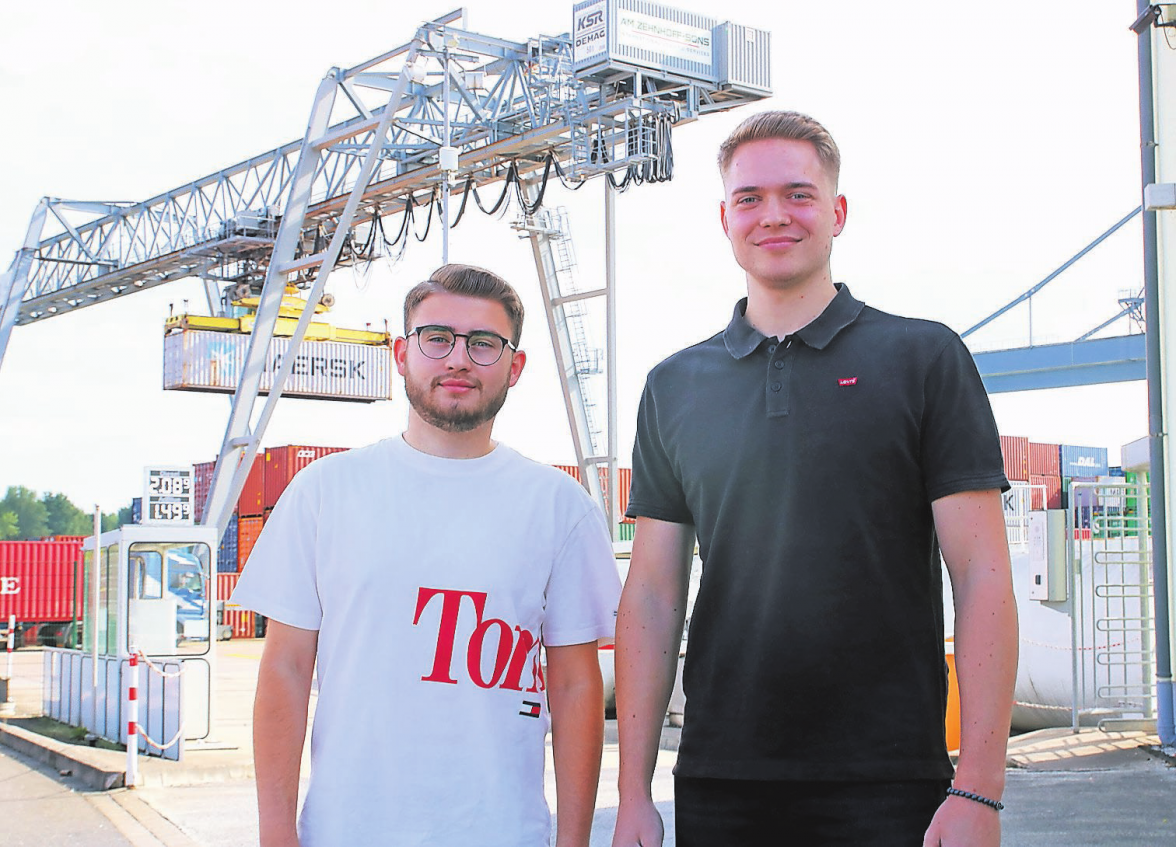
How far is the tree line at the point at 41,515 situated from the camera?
133375 mm

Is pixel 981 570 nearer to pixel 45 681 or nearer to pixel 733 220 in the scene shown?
Answer: pixel 733 220

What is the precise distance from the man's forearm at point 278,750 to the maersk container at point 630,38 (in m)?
17.5

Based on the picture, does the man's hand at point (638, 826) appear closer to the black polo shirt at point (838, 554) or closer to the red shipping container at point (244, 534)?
the black polo shirt at point (838, 554)

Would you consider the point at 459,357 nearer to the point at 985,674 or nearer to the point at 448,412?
the point at 448,412

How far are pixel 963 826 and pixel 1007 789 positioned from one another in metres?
6.50

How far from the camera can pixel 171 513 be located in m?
12.5

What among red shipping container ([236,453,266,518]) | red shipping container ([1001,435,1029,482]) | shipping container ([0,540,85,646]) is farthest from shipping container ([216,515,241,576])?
red shipping container ([1001,435,1029,482])

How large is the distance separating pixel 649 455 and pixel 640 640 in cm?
40

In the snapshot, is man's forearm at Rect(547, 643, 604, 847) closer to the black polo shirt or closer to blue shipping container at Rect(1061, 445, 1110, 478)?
the black polo shirt

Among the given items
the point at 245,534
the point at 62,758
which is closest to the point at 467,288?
the point at 62,758

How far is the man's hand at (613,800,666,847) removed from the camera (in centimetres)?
261

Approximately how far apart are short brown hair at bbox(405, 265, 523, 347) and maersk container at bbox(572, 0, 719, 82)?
17.0 m

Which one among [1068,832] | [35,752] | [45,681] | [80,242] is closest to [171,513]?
[35,752]

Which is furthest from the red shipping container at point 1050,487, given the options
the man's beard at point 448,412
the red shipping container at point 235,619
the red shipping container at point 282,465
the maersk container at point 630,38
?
the man's beard at point 448,412
